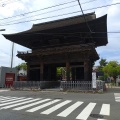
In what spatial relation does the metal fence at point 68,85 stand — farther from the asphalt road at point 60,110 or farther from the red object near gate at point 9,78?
the red object near gate at point 9,78

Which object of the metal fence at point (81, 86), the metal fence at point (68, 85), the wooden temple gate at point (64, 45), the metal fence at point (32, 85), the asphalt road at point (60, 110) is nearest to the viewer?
the asphalt road at point (60, 110)

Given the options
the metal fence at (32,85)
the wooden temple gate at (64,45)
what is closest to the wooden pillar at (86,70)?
the wooden temple gate at (64,45)

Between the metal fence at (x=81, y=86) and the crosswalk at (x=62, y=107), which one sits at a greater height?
the metal fence at (x=81, y=86)

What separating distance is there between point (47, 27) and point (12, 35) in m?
6.33

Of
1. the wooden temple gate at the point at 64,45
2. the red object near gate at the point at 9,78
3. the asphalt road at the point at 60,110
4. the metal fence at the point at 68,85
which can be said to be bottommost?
the asphalt road at the point at 60,110

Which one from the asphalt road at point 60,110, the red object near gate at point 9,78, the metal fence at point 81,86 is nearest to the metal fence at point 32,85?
the metal fence at point 81,86

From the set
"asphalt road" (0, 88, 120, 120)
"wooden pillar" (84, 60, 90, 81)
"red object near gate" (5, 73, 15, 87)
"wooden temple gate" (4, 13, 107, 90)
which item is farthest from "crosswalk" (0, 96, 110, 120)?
"red object near gate" (5, 73, 15, 87)

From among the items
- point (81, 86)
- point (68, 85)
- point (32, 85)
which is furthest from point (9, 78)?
point (81, 86)

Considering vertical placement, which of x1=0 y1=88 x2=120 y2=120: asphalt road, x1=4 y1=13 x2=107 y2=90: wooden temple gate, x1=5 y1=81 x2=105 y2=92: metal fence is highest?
x1=4 y1=13 x2=107 y2=90: wooden temple gate

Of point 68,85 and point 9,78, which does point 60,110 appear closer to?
point 68,85

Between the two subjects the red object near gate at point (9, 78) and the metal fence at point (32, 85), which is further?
the red object near gate at point (9, 78)

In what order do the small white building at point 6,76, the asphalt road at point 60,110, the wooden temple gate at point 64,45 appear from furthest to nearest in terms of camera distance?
the small white building at point 6,76
the wooden temple gate at point 64,45
the asphalt road at point 60,110

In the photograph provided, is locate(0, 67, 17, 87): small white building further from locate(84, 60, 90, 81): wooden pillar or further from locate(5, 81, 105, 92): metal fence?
locate(84, 60, 90, 81): wooden pillar

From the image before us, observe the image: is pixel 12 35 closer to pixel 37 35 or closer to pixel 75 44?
pixel 37 35
